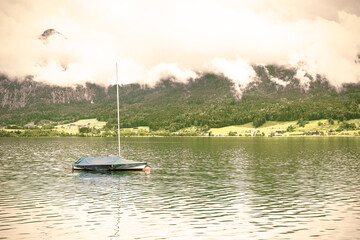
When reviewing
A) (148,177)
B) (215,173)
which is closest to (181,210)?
(148,177)

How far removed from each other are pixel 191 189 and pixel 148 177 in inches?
704

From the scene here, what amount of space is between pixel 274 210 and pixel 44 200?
2990 cm

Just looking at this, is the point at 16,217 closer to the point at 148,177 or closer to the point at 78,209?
the point at 78,209

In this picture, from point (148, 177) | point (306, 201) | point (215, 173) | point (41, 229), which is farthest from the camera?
point (215, 173)

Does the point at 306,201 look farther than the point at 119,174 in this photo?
No

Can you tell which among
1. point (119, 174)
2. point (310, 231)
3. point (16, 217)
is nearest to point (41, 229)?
point (16, 217)

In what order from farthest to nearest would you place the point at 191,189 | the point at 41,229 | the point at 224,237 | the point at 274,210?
the point at 191,189 < the point at 274,210 < the point at 41,229 < the point at 224,237

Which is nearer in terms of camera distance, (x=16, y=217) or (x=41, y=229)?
(x=41, y=229)

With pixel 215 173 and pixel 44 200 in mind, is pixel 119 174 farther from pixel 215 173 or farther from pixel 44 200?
pixel 44 200

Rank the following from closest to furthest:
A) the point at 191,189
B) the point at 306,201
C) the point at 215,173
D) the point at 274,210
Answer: the point at 274,210, the point at 306,201, the point at 191,189, the point at 215,173

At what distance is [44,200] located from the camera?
4894 cm

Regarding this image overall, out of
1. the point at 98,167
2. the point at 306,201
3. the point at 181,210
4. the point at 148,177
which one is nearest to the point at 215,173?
the point at 148,177

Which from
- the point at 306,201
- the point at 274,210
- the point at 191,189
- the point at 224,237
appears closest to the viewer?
the point at 224,237

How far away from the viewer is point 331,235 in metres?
32.4
